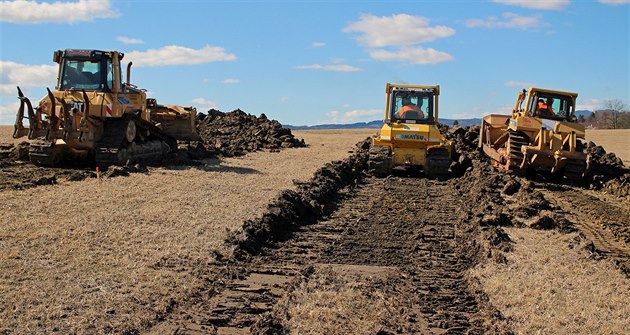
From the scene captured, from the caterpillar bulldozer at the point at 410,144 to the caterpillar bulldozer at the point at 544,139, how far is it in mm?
1850

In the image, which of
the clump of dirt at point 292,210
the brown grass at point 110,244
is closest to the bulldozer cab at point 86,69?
the brown grass at point 110,244

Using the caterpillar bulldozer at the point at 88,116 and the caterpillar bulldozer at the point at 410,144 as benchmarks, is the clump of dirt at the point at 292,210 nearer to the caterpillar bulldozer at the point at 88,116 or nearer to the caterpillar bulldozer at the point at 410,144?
the caterpillar bulldozer at the point at 410,144

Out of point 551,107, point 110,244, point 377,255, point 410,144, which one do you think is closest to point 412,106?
point 410,144

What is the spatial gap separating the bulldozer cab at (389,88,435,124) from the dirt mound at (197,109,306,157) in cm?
835

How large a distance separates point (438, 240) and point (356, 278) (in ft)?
9.42

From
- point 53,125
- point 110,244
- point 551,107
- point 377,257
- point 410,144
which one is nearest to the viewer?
point 110,244

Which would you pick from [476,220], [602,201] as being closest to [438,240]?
[476,220]

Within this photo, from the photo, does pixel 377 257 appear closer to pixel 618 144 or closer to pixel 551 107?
pixel 551 107

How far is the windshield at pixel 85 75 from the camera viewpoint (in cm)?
1967

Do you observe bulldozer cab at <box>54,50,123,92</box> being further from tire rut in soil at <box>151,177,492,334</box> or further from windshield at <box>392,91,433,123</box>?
tire rut in soil at <box>151,177,492,334</box>

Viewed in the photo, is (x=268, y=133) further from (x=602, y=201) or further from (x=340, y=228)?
(x=340, y=228)

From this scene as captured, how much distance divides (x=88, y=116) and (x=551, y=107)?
12621 mm

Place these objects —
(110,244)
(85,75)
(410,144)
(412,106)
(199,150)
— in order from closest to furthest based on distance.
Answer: (110,244)
(85,75)
(410,144)
(412,106)
(199,150)

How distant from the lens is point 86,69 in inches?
780
